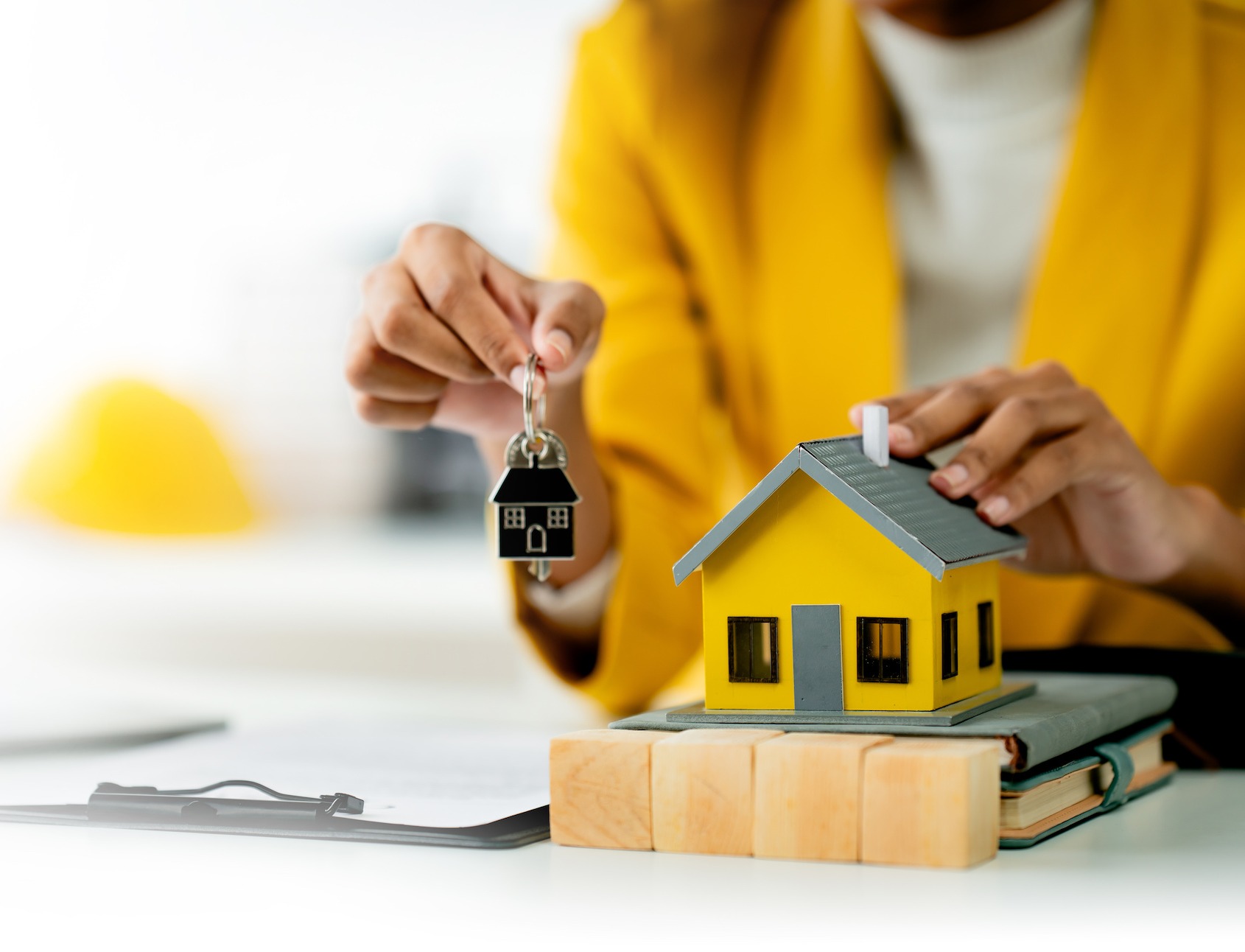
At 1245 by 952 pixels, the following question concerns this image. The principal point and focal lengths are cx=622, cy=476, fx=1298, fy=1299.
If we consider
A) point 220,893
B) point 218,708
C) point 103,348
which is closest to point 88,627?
point 103,348

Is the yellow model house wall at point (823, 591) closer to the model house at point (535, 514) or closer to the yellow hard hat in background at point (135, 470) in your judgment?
the model house at point (535, 514)

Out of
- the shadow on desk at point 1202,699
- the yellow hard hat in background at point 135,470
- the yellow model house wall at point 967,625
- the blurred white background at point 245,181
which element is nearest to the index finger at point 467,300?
the yellow model house wall at point 967,625

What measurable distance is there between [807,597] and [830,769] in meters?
0.11

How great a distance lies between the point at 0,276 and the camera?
9.46 ft

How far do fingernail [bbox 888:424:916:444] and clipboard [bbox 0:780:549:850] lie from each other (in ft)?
0.95

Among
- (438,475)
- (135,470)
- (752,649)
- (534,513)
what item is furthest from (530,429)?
(135,470)

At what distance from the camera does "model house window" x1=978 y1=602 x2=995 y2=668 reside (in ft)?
2.47

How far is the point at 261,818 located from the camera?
68cm

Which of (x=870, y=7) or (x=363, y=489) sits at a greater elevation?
(x=870, y=7)

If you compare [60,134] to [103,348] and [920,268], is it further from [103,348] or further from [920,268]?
[920,268]

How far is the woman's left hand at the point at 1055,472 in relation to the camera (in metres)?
0.78

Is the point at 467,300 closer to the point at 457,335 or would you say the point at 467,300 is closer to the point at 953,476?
the point at 457,335

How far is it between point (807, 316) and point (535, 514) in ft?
2.33

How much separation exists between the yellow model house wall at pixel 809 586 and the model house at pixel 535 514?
9cm
